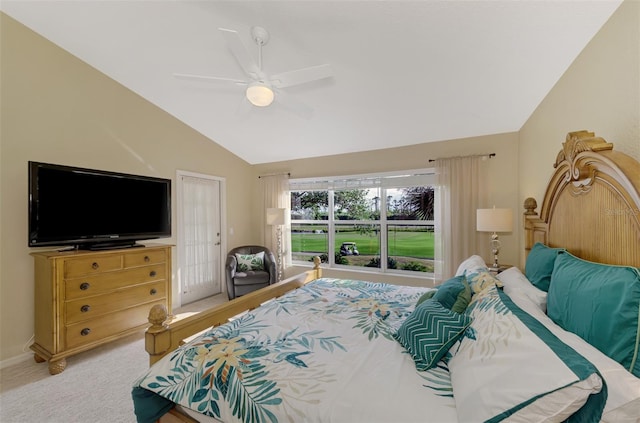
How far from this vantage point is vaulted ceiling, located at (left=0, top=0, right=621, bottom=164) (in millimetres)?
1901

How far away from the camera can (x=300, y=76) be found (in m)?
2.07

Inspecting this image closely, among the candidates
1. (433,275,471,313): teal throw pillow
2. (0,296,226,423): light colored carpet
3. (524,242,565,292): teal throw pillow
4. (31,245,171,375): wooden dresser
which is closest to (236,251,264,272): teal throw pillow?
(31,245,171,375): wooden dresser

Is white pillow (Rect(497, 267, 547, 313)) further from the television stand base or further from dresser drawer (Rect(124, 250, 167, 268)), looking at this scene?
the television stand base

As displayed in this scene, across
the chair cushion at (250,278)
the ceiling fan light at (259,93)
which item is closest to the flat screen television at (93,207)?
the chair cushion at (250,278)

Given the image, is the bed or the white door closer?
the bed

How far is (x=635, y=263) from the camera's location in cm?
112

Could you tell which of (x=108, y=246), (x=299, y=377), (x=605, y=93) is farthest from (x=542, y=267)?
(x=108, y=246)

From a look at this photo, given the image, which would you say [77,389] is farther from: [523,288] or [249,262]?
[523,288]

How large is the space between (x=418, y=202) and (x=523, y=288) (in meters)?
2.63

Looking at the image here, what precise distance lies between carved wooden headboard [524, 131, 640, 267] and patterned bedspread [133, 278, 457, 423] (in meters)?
1.04

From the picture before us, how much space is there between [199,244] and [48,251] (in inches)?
73.8

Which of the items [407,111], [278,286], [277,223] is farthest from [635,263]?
[277,223]

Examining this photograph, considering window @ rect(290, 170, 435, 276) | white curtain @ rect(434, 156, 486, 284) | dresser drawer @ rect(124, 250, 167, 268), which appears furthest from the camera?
window @ rect(290, 170, 435, 276)

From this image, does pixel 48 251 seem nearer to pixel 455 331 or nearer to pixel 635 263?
pixel 455 331
